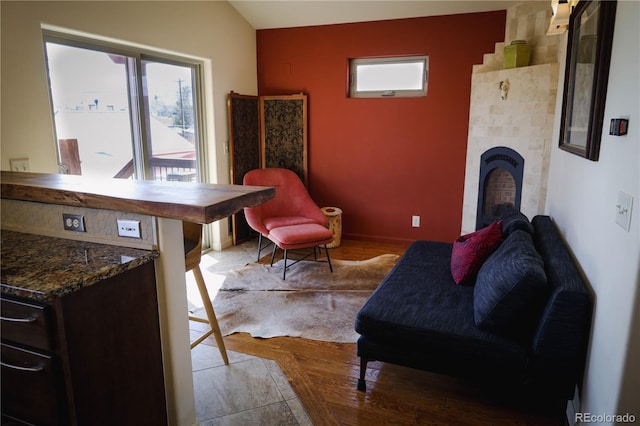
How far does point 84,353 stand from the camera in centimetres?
145

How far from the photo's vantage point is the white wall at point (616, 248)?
1426mm

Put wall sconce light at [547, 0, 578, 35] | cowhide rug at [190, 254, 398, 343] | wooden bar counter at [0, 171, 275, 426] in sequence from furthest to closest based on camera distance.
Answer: cowhide rug at [190, 254, 398, 343], wall sconce light at [547, 0, 578, 35], wooden bar counter at [0, 171, 275, 426]

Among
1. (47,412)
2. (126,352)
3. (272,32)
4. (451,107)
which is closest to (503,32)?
(451,107)

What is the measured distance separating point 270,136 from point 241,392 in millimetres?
3386

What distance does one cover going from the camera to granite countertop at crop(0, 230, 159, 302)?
53.2 inches

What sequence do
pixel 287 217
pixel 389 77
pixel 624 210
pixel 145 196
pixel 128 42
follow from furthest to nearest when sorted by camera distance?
pixel 389 77 < pixel 287 217 < pixel 128 42 < pixel 145 196 < pixel 624 210

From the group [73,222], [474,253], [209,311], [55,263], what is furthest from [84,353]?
[474,253]

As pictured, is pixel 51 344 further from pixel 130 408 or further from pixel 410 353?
pixel 410 353

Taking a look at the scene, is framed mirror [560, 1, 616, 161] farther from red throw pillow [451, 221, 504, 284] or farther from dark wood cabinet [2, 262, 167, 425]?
dark wood cabinet [2, 262, 167, 425]

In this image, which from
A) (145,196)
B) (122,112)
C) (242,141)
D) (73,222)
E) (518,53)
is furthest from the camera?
(242,141)

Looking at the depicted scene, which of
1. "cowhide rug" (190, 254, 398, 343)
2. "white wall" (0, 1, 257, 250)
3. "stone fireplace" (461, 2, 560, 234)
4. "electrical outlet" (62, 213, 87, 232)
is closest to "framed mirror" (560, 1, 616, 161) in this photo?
"stone fireplace" (461, 2, 560, 234)

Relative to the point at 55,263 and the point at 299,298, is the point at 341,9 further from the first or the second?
the point at 55,263

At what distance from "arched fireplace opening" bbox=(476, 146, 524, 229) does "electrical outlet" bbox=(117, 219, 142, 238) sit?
3.27 metres

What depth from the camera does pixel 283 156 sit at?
5223 millimetres
